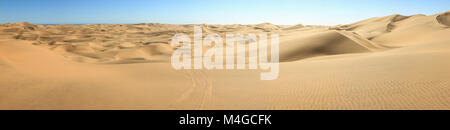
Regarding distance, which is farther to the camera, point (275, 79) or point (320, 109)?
point (275, 79)

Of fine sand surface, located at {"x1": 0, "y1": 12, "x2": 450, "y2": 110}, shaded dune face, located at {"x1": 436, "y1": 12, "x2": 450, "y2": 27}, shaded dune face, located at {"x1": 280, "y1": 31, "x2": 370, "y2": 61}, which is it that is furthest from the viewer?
shaded dune face, located at {"x1": 436, "y1": 12, "x2": 450, "y2": 27}

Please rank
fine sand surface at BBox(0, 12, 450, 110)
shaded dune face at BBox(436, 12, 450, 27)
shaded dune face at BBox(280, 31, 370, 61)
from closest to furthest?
fine sand surface at BBox(0, 12, 450, 110) → shaded dune face at BBox(280, 31, 370, 61) → shaded dune face at BBox(436, 12, 450, 27)

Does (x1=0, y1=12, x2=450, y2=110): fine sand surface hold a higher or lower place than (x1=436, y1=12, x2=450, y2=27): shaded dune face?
lower

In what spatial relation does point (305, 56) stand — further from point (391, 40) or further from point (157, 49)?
point (391, 40)

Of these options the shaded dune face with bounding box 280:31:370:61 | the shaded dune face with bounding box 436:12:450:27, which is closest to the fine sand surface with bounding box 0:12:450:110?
the shaded dune face with bounding box 280:31:370:61

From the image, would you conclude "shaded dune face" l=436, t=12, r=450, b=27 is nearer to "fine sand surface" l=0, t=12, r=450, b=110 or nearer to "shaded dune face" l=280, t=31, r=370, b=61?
"shaded dune face" l=280, t=31, r=370, b=61

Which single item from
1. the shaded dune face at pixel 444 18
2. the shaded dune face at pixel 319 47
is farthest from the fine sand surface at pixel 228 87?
the shaded dune face at pixel 444 18

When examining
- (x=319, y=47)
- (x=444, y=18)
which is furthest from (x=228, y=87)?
(x=444, y=18)

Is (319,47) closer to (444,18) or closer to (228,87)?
(228,87)

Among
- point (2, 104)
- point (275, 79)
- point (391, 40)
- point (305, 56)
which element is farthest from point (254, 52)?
point (391, 40)
